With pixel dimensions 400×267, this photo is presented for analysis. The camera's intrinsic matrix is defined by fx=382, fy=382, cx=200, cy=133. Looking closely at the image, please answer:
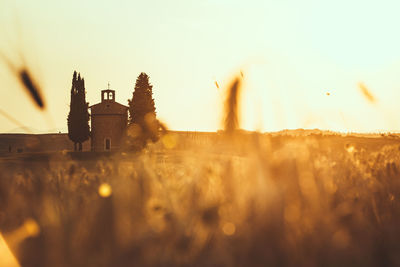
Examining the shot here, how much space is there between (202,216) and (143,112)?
47.9m

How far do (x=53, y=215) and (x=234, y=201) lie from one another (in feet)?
3.55

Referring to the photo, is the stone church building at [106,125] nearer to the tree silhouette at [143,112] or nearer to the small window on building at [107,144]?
the small window on building at [107,144]

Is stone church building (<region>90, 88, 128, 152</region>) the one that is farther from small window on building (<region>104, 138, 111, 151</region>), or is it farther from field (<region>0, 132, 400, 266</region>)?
field (<region>0, 132, 400, 266</region>)

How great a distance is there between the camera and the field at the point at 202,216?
2008mm

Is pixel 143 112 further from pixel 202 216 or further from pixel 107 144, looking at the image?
pixel 202 216

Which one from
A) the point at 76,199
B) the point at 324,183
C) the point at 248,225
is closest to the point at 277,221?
the point at 248,225

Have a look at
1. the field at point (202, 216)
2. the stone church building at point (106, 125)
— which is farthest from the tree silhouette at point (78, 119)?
the field at point (202, 216)

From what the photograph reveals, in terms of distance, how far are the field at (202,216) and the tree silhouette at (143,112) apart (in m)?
45.6

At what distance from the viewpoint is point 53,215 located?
226 centimetres

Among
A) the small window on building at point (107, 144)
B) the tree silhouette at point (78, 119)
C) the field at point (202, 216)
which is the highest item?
the tree silhouette at point (78, 119)

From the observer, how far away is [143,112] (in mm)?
49344

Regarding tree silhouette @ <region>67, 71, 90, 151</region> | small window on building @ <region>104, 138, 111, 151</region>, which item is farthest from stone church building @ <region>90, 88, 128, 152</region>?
tree silhouette @ <region>67, 71, 90, 151</region>

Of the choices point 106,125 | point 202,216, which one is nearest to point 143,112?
point 106,125

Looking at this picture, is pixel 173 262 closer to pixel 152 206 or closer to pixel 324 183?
pixel 152 206
